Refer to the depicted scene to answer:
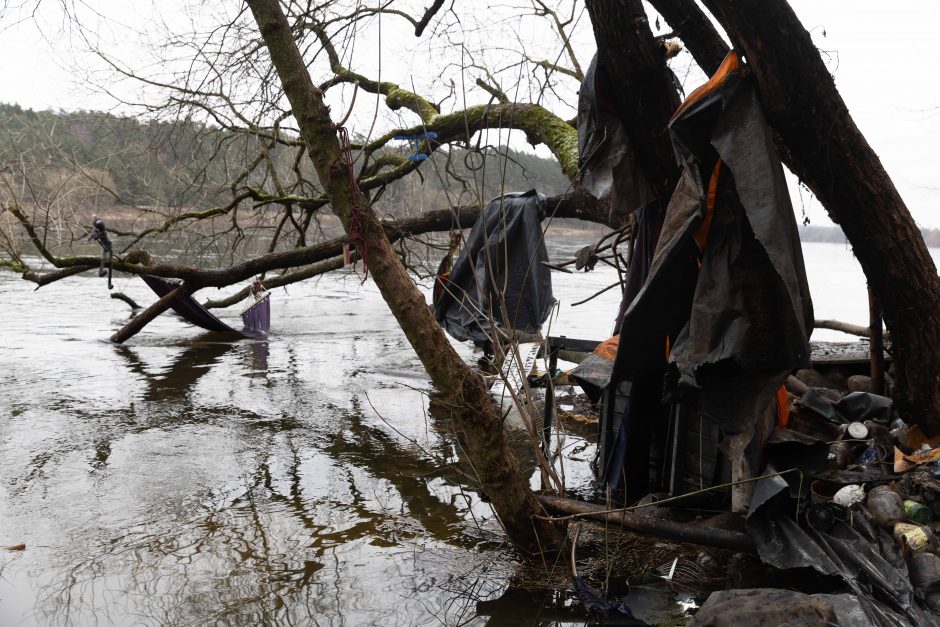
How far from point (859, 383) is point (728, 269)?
2.78m

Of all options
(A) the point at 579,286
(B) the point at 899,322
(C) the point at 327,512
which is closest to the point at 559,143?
(B) the point at 899,322

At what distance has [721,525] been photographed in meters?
3.09

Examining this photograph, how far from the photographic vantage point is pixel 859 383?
5.04 metres

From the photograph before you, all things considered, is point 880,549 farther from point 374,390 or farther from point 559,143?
point 559,143

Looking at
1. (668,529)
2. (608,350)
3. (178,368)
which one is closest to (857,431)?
(608,350)

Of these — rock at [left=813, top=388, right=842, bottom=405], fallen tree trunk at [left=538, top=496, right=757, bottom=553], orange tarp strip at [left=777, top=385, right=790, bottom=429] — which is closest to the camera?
fallen tree trunk at [left=538, top=496, right=757, bottom=553]

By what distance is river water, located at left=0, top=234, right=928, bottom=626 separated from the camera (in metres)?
2.96

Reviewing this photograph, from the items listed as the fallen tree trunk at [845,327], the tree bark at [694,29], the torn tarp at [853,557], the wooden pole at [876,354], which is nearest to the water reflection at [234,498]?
the torn tarp at [853,557]

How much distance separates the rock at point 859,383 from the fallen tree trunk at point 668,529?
2.59 m

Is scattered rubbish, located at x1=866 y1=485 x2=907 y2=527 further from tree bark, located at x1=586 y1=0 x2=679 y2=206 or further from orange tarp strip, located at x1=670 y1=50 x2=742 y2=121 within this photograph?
orange tarp strip, located at x1=670 y1=50 x2=742 y2=121

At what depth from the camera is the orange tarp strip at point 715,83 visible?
297 cm

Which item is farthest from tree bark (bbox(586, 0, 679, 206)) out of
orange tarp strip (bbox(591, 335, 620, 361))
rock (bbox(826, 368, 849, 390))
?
rock (bbox(826, 368, 849, 390))

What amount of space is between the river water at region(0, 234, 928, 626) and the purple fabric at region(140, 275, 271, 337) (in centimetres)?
85

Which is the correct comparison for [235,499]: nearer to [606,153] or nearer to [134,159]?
[606,153]
